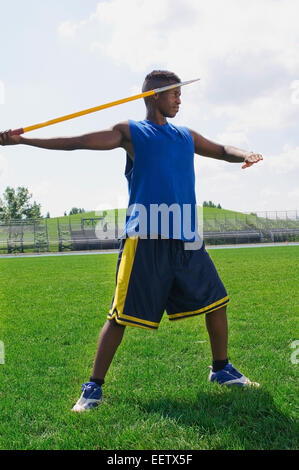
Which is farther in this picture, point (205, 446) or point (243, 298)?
point (243, 298)

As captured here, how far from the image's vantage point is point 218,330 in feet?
10.2

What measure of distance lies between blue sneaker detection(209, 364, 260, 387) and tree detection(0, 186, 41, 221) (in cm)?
5254

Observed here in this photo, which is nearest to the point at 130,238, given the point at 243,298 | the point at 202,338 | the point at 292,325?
the point at 202,338

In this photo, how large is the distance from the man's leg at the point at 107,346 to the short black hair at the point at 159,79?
154 cm

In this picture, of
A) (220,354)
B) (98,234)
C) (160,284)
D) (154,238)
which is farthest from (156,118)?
(98,234)

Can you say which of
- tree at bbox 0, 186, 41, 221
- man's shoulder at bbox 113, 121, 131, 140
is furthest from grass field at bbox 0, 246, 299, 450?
tree at bbox 0, 186, 41, 221

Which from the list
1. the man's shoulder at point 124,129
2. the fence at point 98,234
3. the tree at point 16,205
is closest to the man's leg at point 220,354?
the man's shoulder at point 124,129

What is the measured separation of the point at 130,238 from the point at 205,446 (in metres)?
1.26

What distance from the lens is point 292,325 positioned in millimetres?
4871

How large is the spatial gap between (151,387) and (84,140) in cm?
166

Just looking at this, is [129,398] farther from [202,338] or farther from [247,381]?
[202,338]

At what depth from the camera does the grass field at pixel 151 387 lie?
2.41 m

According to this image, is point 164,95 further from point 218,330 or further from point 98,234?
point 98,234
